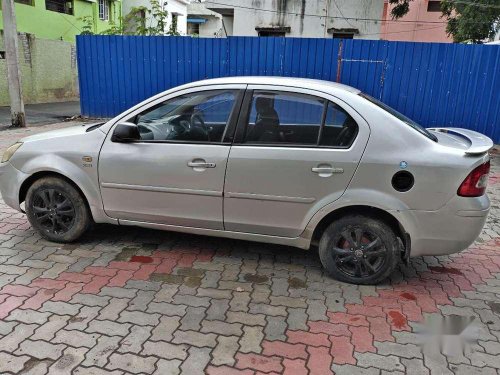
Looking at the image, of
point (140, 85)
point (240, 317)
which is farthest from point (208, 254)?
point (140, 85)

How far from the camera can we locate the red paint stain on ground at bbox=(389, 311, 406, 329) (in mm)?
2967

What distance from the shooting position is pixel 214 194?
3531 mm

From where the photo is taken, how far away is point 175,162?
3.56 meters

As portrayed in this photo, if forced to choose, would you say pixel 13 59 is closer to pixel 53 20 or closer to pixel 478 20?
pixel 53 20

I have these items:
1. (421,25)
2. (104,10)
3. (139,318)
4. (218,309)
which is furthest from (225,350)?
(421,25)

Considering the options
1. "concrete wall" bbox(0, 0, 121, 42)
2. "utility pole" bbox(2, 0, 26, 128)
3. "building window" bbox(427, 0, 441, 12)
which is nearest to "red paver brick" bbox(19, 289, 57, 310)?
"utility pole" bbox(2, 0, 26, 128)

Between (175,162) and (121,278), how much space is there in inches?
40.7

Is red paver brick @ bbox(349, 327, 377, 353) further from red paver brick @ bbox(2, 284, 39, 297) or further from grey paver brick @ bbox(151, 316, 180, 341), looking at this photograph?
red paver brick @ bbox(2, 284, 39, 297)

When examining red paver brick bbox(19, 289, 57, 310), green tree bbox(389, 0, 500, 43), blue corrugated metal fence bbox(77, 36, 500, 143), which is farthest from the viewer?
green tree bbox(389, 0, 500, 43)

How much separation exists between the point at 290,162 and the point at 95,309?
1.77 metres

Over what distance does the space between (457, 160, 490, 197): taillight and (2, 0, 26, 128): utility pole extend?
412 inches

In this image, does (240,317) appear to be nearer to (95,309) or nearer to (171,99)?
(95,309)

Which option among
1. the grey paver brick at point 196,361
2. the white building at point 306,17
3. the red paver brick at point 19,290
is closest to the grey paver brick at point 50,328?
the red paver brick at point 19,290

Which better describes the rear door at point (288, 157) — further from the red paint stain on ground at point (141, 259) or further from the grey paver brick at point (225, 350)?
the grey paver brick at point (225, 350)
